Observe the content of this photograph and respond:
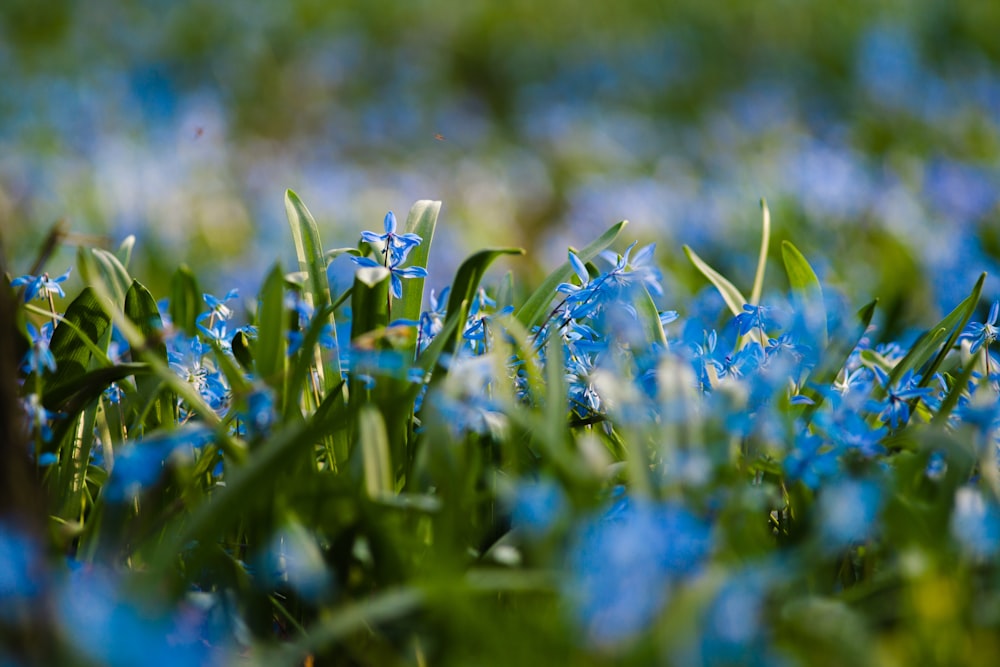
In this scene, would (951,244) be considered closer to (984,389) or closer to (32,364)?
(984,389)

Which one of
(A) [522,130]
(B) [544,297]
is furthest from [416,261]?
(A) [522,130]

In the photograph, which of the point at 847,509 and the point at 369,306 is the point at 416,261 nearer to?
the point at 369,306

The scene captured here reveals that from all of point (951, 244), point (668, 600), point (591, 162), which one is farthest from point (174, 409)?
point (591, 162)

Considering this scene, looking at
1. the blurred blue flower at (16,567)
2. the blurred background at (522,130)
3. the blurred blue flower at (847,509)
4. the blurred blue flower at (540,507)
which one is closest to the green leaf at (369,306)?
the blurred blue flower at (540,507)

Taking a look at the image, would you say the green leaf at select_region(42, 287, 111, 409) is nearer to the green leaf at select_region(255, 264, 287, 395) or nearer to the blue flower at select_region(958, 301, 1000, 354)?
the green leaf at select_region(255, 264, 287, 395)

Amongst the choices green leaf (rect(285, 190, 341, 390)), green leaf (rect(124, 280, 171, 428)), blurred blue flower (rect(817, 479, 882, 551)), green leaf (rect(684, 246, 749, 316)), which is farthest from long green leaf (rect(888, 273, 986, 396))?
green leaf (rect(124, 280, 171, 428))
